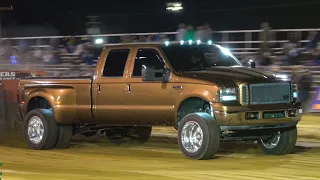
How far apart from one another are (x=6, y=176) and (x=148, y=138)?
4.81 m

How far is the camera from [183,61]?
388 inches

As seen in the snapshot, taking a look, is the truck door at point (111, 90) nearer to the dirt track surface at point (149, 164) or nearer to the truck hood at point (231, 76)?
the dirt track surface at point (149, 164)

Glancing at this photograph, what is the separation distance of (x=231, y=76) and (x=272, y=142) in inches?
63.2

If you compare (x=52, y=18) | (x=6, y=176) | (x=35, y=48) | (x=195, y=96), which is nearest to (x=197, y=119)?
(x=195, y=96)

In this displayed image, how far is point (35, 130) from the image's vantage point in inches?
441

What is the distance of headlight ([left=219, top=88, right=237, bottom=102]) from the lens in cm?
877

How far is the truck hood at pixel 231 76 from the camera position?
8891 millimetres

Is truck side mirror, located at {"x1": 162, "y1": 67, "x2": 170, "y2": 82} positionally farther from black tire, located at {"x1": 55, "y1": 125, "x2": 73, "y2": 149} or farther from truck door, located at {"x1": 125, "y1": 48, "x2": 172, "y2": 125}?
black tire, located at {"x1": 55, "y1": 125, "x2": 73, "y2": 149}

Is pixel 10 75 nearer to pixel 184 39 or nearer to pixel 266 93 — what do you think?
pixel 184 39

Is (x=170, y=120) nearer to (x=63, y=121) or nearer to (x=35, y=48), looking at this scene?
(x=63, y=121)

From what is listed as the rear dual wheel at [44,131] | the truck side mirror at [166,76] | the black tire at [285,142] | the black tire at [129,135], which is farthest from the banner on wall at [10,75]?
the black tire at [285,142]

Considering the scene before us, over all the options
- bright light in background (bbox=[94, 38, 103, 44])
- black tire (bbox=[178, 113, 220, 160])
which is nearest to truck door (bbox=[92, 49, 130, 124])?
black tire (bbox=[178, 113, 220, 160])

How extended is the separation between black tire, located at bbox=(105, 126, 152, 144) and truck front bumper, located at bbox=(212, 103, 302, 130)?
3295 mm

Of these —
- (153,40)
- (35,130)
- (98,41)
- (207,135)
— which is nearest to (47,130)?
(35,130)
